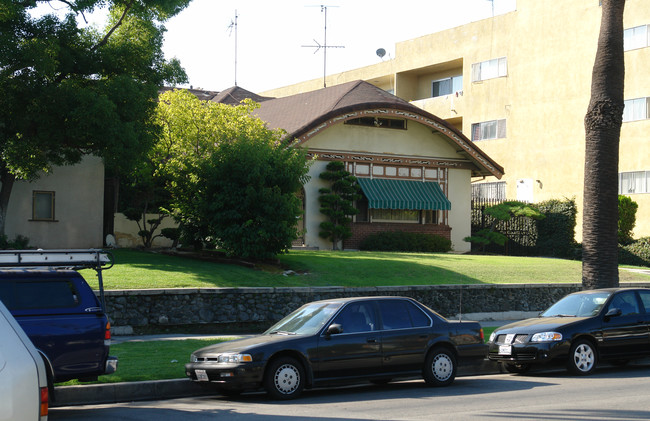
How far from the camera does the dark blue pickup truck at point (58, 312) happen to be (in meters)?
9.77

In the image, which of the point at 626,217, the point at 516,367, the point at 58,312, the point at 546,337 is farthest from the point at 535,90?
the point at 58,312

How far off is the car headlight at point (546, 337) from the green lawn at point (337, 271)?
857 centimetres

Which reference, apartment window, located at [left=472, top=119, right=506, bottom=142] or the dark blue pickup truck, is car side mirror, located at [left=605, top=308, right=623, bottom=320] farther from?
apartment window, located at [left=472, top=119, right=506, bottom=142]

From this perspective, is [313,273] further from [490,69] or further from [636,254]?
[490,69]

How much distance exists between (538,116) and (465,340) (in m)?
31.7

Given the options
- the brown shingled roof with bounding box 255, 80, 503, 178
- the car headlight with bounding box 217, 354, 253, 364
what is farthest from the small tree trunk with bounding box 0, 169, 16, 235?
the car headlight with bounding box 217, 354, 253, 364

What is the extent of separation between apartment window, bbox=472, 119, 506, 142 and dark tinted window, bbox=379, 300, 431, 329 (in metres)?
33.2

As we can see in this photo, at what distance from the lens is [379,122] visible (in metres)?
33.5

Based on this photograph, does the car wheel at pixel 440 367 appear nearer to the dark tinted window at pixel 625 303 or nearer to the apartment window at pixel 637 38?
the dark tinted window at pixel 625 303

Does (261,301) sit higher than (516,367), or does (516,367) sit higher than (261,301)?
(261,301)

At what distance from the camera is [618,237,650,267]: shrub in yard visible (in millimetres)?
34812

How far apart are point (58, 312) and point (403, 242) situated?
77.2 feet

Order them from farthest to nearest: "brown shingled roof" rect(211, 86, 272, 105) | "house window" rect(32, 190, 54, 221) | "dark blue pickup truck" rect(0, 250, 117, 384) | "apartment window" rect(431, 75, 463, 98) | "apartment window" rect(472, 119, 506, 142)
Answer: "apartment window" rect(431, 75, 463, 98) → "apartment window" rect(472, 119, 506, 142) → "brown shingled roof" rect(211, 86, 272, 105) → "house window" rect(32, 190, 54, 221) → "dark blue pickup truck" rect(0, 250, 117, 384)

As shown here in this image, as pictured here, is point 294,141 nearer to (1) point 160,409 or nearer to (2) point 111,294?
(2) point 111,294
